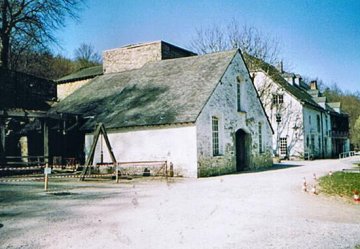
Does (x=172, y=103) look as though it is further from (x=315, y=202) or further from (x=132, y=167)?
(x=315, y=202)

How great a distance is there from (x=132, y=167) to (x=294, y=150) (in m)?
24.2

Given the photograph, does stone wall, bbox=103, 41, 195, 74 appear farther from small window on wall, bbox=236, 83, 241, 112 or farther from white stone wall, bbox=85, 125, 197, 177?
white stone wall, bbox=85, 125, 197, 177

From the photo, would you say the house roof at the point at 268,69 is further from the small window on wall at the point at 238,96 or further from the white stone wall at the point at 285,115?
the small window on wall at the point at 238,96

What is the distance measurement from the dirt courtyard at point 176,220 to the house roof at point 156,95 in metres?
8.02

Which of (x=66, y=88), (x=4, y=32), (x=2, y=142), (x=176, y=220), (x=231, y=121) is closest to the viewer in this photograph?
(x=176, y=220)

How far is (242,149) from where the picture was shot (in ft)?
82.9

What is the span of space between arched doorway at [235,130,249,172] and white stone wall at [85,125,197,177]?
6.28m

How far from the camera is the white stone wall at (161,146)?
64.3ft

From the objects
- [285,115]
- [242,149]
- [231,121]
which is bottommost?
[242,149]

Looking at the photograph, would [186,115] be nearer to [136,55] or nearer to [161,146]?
[161,146]

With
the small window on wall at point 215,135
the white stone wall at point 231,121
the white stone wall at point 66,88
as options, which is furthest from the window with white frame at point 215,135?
the white stone wall at point 66,88

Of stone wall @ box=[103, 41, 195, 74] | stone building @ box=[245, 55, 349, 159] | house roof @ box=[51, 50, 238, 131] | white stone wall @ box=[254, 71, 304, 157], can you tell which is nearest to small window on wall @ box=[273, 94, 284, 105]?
stone building @ box=[245, 55, 349, 159]

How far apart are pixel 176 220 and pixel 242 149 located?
57.0 feet

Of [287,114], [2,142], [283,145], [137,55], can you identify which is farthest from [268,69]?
[2,142]
